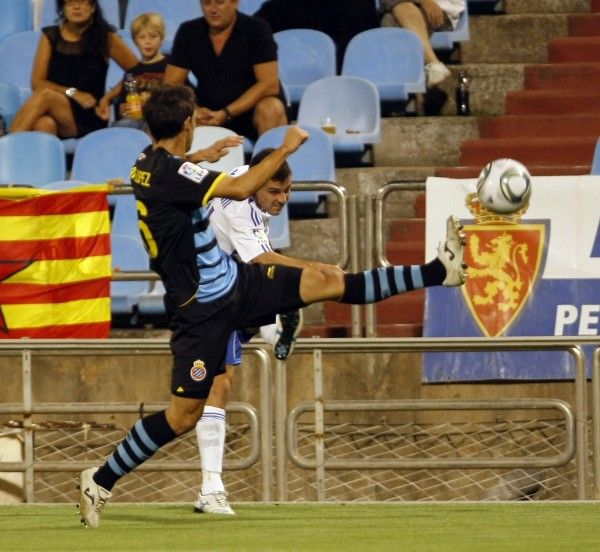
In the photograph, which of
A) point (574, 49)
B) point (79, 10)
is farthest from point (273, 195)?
point (574, 49)

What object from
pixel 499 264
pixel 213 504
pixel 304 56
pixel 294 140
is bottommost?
pixel 213 504

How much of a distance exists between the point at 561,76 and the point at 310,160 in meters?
2.53

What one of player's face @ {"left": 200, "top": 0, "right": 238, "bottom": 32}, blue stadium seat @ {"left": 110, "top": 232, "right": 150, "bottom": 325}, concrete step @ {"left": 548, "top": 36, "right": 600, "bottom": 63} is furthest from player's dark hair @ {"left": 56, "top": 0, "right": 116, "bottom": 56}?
concrete step @ {"left": 548, "top": 36, "right": 600, "bottom": 63}

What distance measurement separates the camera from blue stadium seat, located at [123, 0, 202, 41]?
15594 mm

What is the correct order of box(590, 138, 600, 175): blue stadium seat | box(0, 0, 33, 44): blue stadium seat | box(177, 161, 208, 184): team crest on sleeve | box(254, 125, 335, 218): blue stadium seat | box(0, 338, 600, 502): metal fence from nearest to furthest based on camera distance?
box(177, 161, 208, 184): team crest on sleeve, box(0, 338, 600, 502): metal fence, box(590, 138, 600, 175): blue stadium seat, box(254, 125, 335, 218): blue stadium seat, box(0, 0, 33, 44): blue stadium seat

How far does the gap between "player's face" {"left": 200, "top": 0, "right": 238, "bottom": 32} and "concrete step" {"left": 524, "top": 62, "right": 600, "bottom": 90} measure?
251cm

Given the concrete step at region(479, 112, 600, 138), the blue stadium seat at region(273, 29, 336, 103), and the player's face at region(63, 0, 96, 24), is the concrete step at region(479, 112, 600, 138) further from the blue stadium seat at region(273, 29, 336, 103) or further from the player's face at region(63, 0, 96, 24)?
the player's face at region(63, 0, 96, 24)

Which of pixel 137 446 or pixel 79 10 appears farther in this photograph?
pixel 79 10

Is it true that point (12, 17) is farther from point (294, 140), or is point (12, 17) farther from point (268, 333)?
point (294, 140)

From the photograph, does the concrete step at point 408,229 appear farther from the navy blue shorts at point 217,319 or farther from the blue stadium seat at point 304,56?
the navy blue shorts at point 217,319

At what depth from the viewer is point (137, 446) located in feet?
27.3

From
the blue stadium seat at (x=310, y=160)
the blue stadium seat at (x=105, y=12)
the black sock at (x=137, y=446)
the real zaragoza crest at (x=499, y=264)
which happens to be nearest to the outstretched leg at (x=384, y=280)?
the black sock at (x=137, y=446)

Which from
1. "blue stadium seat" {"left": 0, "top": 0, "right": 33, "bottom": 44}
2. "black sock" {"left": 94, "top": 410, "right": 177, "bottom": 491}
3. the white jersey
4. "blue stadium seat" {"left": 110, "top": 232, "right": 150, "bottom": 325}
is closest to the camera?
"black sock" {"left": 94, "top": 410, "right": 177, "bottom": 491}

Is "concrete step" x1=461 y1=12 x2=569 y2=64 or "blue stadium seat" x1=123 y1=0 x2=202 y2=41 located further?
"blue stadium seat" x1=123 y1=0 x2=202 y2=41
